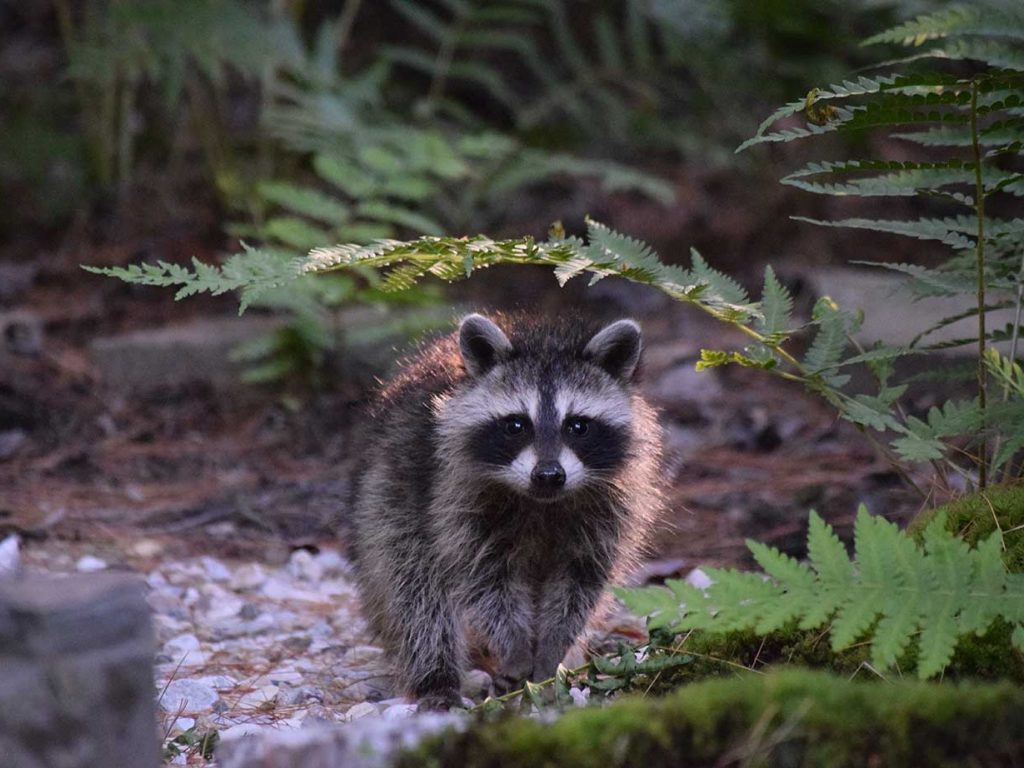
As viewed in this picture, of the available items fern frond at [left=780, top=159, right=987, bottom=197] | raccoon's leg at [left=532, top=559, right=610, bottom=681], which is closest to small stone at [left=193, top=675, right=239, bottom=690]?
raccoon's leg at [left=532, top=559, right=610, bottom=681]

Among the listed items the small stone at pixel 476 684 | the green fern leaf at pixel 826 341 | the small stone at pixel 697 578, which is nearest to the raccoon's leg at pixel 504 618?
the small stone at pixel 476 684

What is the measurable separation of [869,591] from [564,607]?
211 cm

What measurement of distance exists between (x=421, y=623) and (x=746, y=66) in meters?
7.34

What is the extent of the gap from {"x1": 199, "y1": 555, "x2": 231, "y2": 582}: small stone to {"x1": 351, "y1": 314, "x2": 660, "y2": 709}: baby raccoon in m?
0.98

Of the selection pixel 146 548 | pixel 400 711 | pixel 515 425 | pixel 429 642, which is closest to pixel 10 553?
pixel 146 548

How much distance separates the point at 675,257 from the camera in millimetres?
10320

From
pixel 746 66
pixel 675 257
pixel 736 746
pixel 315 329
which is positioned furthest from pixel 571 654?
pixel 746 66

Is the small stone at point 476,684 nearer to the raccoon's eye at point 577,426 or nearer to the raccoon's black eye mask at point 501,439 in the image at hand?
the raccoon's black eye mask at point 501,439

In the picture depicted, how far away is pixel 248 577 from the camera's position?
19.5 ft

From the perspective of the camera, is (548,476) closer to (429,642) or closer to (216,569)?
(429,642)

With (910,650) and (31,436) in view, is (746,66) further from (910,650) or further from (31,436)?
(910,650)

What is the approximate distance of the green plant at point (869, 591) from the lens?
2.97m

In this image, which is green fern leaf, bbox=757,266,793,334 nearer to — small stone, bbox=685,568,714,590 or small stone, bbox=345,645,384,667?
small stone, bbox=685,568,714,590

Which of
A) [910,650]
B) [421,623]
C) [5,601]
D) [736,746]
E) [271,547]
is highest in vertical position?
[5,601]
